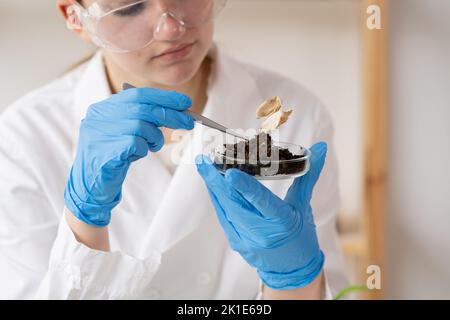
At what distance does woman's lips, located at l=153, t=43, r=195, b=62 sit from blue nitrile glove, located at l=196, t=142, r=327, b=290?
179 mm

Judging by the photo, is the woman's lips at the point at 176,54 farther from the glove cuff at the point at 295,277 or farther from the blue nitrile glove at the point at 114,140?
the glove cuff at the point at 295,277

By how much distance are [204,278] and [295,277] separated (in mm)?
226

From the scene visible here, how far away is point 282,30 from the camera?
5.53 feet

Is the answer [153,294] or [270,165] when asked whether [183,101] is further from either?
[153,294]

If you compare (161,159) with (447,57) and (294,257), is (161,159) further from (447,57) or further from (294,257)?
(447,57)

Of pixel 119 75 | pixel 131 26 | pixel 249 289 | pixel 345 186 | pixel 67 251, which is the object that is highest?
pixel 131 26

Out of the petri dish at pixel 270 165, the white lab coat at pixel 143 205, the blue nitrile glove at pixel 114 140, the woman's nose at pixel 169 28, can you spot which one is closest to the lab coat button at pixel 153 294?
the white lab coat at pixel 143 205

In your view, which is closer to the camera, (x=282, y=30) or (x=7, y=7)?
(x=7, y=7)

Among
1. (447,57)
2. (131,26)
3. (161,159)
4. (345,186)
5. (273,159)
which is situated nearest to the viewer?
(273,159)

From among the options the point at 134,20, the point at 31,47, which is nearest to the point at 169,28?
the point at 134,20

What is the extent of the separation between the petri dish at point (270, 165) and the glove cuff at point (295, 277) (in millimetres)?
206

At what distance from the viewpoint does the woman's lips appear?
996 millimetres

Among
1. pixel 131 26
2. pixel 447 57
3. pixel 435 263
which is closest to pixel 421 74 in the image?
pixel 447 57
